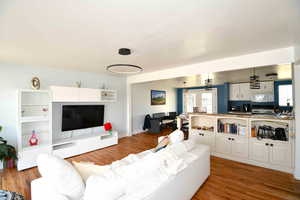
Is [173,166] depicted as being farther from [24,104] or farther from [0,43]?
[24,104]

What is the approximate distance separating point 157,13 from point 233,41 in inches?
56.3

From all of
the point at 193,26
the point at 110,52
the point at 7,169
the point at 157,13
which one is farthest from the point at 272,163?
the point at 7,169

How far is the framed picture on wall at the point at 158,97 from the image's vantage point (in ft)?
23.1

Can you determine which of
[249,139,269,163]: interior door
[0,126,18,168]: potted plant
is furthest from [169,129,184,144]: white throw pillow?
[0,126,18,168]: potted plant

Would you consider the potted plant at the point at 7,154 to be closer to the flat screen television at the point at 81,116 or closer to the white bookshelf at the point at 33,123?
the white bookshelf at the point at 33,123

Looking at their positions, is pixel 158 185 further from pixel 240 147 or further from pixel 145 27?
pixel 240 147

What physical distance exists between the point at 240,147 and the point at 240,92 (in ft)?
13.7

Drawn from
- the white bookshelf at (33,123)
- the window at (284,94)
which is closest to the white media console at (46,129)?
the white bookshelf at (33,123)

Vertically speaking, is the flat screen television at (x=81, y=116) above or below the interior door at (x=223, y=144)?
above

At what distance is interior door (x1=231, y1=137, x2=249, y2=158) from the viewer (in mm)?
3203

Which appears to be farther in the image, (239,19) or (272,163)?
(272,163)

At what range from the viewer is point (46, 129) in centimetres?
372

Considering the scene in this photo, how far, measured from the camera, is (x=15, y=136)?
11.0 feet

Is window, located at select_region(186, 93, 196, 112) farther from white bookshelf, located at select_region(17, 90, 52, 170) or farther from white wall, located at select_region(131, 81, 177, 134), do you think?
white bookshelf, located at select_region(17, 90, 52, 170)
